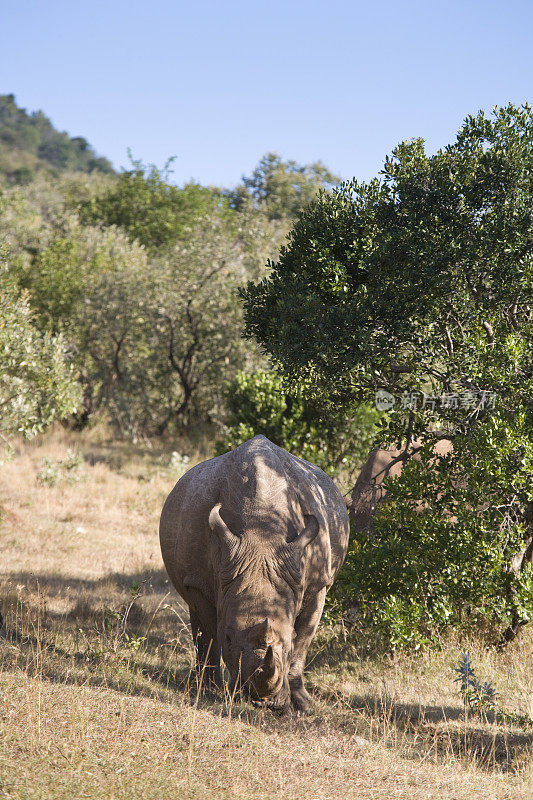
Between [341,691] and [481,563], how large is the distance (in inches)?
90.6

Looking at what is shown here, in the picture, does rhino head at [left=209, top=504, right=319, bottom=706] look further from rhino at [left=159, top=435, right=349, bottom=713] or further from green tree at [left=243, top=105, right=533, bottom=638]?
green tree at [left=243, top=105, right=533, bottom=638]

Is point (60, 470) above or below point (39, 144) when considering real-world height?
below

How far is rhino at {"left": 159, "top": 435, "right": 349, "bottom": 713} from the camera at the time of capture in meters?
6.69

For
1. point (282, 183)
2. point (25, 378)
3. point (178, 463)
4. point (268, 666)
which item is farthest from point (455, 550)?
point (282, 183)

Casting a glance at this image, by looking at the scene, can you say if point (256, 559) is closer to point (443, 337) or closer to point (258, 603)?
point (258, 603)

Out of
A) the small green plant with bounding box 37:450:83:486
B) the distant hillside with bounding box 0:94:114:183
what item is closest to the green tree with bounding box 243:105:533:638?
the small green plant with bounding box 37:450:83:486

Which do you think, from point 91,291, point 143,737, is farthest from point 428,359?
point 91,291

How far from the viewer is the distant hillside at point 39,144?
123762 mm

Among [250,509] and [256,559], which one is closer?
[256,559]

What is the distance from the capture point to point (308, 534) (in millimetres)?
7305

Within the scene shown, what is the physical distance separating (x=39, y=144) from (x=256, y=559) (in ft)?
500

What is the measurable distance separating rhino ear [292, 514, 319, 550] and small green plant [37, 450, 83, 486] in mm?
12479

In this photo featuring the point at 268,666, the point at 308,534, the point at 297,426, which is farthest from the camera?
the point at 297,426

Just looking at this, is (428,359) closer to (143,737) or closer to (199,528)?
(199,528)
